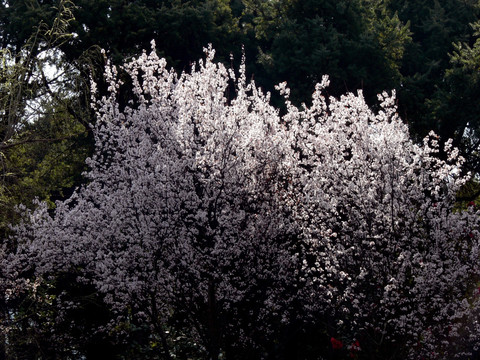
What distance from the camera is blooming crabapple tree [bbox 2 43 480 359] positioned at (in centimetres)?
835

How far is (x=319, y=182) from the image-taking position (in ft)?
30.2

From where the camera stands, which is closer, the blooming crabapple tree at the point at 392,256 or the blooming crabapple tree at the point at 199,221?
the blooming crabapple tree at the point at 392,256

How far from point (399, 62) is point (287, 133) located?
1340 centimetres

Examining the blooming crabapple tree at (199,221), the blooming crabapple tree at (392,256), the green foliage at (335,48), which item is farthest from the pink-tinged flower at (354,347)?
the green foliage at (335,48)

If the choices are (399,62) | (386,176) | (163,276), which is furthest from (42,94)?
(399,62)

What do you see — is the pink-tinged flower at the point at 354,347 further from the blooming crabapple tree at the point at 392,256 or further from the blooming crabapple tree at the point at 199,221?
the blooming crabapple tree at the point at 199,221

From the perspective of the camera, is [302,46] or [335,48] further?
[302,46]

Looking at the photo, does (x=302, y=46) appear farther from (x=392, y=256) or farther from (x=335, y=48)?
(x=392, y=256)

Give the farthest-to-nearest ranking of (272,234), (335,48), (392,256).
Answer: (335,48) → (272,234) → (392,256)

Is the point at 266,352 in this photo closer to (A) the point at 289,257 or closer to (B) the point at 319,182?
(A) the point at 289,257

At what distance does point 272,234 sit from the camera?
8.92m

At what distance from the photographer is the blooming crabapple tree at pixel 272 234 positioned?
8352 mm

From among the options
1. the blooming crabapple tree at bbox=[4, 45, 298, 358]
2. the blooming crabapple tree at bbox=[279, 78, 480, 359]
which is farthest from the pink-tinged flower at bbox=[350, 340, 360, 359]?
the blooming crabapple tree at bbox=[4, 45, 298, 358]

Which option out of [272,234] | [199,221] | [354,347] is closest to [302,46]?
[272,234]
